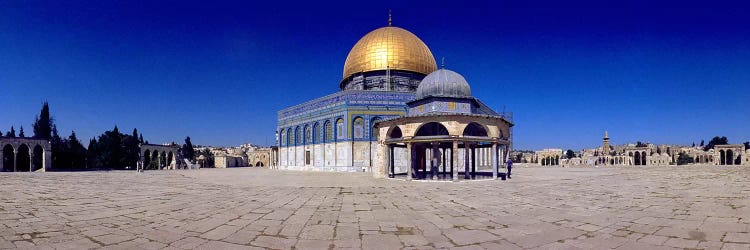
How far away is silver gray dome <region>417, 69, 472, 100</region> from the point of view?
66.8ft

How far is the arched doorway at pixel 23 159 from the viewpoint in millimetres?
41000

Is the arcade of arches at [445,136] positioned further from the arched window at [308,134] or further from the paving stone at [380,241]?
the arched window at [308,134]

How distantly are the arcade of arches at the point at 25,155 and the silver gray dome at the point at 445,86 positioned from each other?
3919 cm

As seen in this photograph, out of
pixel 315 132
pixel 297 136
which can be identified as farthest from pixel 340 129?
pixel 297 136

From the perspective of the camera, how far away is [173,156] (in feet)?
170

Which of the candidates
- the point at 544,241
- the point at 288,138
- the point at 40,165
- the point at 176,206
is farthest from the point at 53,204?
the point at 40,165

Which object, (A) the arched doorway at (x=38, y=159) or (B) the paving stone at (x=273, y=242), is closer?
(B) the paving stone at (x=273, y=242)

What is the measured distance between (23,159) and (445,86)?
151 ft

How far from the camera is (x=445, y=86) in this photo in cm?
2036

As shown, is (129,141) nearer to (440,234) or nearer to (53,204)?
(53,204)

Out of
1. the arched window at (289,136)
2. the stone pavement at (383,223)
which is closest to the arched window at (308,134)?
the arched window at (289,136)

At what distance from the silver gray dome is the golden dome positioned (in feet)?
59.0

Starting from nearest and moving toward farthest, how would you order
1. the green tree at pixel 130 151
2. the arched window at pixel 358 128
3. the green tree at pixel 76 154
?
the arched window at pixel 358 128, the green tree at pixel 76 154, the green tree at pixel 130 151

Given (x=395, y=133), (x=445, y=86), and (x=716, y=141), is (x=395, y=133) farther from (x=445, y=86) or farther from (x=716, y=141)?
(x=716, y=141)
